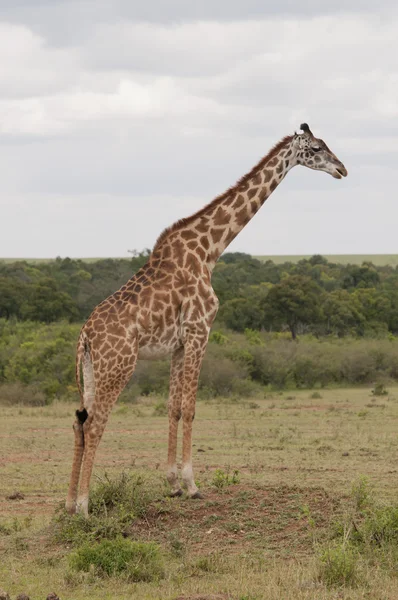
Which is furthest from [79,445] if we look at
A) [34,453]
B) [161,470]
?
[34,453]

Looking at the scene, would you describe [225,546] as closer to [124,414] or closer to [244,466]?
[244,466]

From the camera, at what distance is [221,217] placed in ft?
33.2

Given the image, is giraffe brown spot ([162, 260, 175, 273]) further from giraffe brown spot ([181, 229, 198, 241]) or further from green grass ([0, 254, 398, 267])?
green grass ([0, 254, 398, 267])

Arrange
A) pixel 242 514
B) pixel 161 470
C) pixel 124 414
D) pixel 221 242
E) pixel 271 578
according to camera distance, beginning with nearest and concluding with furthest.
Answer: pixel 271 578 < pixel 242 514 < pixel 221 242 < pixel 161 470 < pixel 124 414

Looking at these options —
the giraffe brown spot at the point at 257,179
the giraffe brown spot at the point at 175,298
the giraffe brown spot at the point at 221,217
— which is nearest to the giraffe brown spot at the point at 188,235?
the giraffe brown spot at the point at 221,217

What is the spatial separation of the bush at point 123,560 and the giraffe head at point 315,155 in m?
4.17

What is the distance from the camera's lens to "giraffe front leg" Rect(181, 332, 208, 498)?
31.0ft

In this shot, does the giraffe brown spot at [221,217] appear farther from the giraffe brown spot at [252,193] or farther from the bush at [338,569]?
the bush at [338,569]

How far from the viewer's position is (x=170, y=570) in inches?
308

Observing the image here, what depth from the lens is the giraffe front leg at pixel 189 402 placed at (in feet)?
31.0

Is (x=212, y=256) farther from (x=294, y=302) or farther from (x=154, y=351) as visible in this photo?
(x=294, y=302)

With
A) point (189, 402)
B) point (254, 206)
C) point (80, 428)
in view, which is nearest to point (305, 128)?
point (254, 206)

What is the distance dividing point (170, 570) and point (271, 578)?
2.82ft

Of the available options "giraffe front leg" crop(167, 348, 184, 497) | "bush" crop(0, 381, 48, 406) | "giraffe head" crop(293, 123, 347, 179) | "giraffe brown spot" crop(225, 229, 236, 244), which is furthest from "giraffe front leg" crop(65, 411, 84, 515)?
"bush" crop(0, 381, 48, 406)
